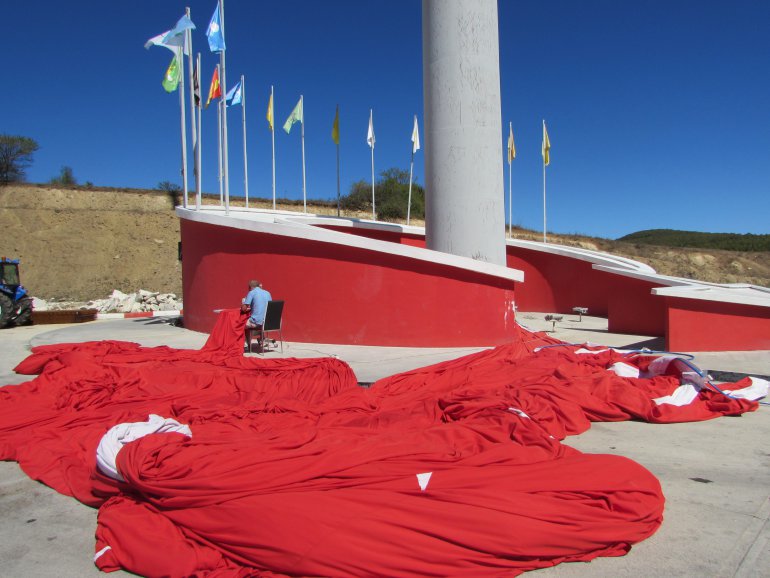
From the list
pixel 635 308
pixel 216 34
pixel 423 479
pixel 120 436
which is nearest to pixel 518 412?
pixel 423 479

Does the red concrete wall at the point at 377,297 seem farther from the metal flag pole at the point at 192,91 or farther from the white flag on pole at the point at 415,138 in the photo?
the white flag on pole at the point at 415,138

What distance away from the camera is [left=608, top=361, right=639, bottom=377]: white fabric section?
6871 mm

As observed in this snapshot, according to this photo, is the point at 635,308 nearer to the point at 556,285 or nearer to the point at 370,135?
the point at 556,285

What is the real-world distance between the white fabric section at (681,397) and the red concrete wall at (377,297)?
15.2 feet

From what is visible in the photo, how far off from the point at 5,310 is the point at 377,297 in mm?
12521

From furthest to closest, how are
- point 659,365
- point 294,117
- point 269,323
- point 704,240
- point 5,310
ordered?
1. point 704,240
2. point 294,117
3. point 5,310
4. point 269,323
5. point 659,365

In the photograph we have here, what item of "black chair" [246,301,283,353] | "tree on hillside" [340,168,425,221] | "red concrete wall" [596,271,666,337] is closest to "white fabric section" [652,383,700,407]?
"black chair" [246,301,283,353]

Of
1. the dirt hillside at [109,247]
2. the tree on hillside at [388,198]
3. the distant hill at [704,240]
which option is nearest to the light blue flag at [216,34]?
the dirt hillside at [109,247]

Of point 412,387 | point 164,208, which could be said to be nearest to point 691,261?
point 164,208

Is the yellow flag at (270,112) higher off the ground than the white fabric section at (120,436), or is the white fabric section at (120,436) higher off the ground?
the yellow flag at (270,112)

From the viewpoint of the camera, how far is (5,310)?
678 inches

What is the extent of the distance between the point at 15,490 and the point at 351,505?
2632 millimetres

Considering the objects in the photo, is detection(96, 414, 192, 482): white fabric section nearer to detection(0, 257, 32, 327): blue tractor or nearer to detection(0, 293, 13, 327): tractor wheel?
detection(0, 293, 13, 327): tractor wheel

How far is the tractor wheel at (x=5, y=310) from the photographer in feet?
56.1
